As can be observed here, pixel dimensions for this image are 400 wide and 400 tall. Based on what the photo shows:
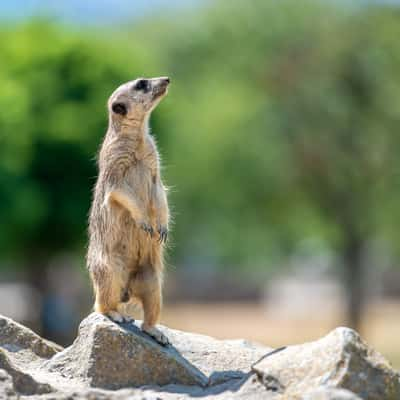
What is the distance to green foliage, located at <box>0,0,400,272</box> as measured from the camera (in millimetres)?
26609

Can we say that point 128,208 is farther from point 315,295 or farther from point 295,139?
point 315,295

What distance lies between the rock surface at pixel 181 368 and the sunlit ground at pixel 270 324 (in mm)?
20212

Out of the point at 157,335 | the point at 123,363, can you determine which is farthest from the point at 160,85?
the point at 123,363

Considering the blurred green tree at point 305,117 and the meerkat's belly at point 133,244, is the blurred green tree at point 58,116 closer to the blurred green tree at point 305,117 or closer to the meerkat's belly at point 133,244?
the blurred green tree at point 305,117

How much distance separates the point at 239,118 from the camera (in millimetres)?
30016

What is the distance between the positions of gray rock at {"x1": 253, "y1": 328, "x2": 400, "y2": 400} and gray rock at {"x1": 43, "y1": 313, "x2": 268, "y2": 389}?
676mm

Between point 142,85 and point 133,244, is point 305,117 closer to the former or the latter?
point 142,85

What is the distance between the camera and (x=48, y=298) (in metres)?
28.8

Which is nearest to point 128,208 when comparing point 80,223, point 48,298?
point 80,223

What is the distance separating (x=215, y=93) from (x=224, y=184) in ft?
9.79

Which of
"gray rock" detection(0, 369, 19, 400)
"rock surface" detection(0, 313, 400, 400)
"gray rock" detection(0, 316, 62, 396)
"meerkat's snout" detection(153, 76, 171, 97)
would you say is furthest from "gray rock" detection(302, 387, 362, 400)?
"meerkat's snout" detection(153, 76, 171, 97)

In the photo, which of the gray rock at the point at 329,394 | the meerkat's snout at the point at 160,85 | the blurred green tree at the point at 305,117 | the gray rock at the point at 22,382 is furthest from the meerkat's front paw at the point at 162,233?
the blurred green tree at the point at 305,117

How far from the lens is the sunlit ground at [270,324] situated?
33531 millimetres

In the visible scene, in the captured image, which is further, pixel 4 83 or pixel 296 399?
pixel 4 83
